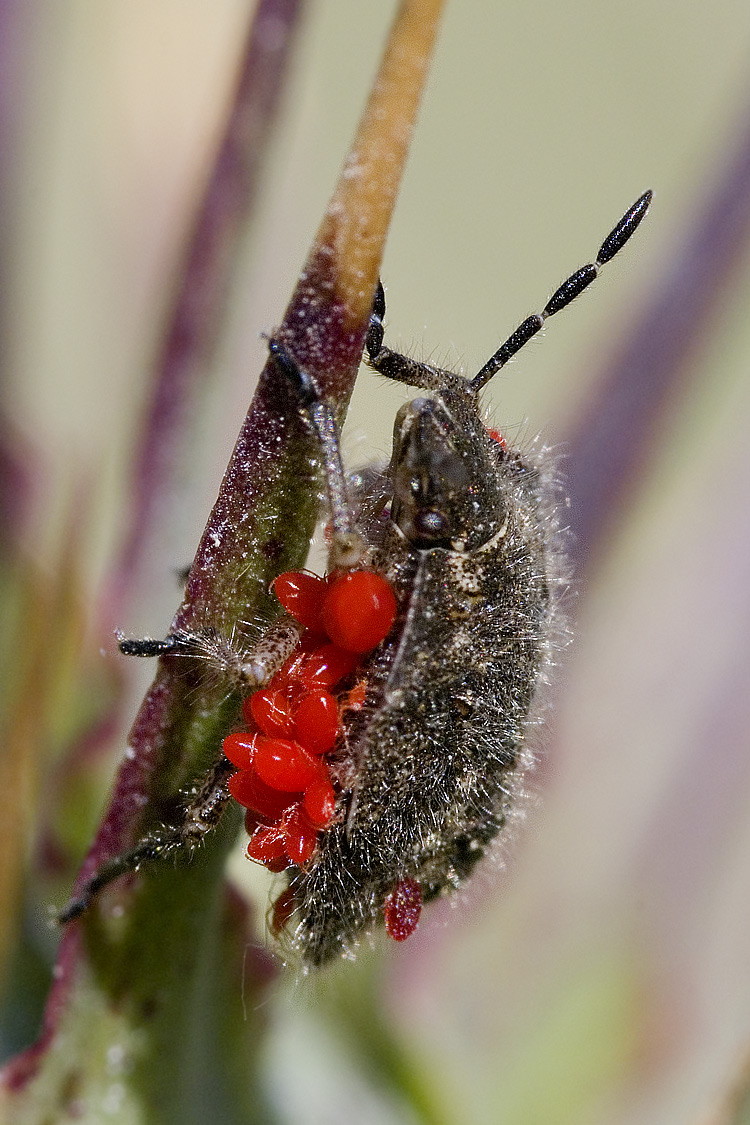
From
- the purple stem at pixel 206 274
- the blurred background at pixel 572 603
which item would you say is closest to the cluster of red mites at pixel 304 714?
the blurred background at pixel 572 603

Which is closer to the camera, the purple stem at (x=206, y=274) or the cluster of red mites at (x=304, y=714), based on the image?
the cluster of red mites at (x=304, y=714)

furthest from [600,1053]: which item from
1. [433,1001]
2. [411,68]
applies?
[411,68]

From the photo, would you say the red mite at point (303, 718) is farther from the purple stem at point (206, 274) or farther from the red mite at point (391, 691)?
the purple stem at point (206, 274)

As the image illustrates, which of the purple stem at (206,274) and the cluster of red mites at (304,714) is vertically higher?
the purple stem at (206,274)

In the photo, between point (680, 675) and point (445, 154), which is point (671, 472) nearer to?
point (680, 675)

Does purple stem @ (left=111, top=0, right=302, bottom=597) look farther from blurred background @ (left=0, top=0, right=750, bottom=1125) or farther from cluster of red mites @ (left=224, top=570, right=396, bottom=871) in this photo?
cluster of red mites @ (left=224, top=570, right=396, bottom=871)

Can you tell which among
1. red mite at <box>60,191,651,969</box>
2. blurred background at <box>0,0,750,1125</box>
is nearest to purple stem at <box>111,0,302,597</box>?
blurred background at <box>0,0,750,1125</box>

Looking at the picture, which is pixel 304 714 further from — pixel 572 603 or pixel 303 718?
pixel 572 603
